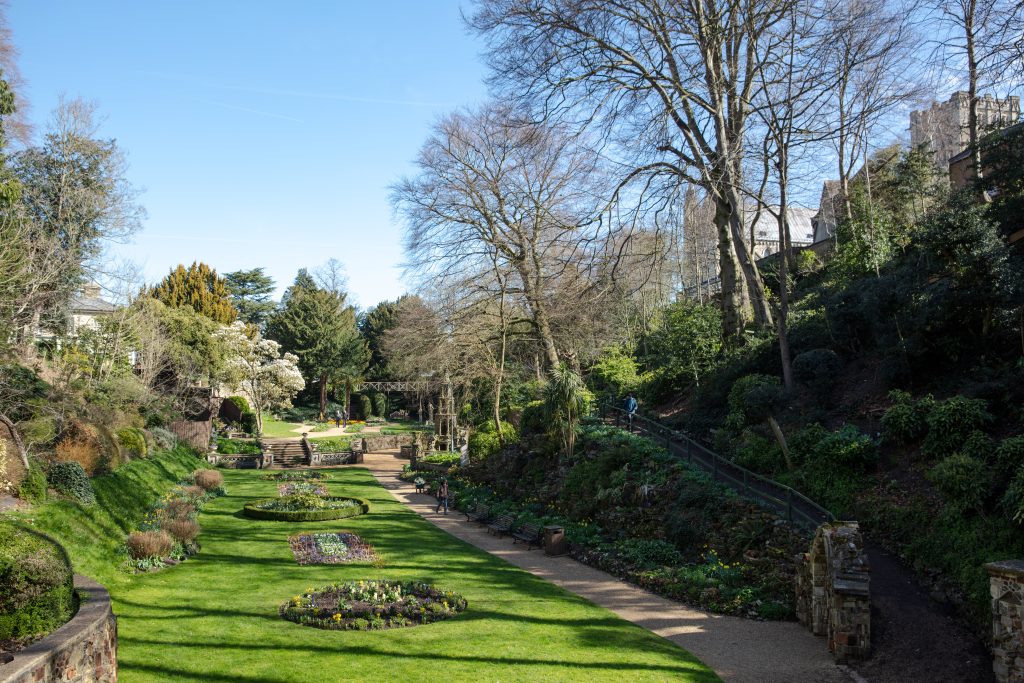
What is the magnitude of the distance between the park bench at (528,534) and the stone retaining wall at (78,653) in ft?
36.9

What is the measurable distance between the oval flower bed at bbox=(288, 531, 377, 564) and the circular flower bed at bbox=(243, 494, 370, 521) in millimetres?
2346

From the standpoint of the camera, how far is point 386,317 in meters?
68.7

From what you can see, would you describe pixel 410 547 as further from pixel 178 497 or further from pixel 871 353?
pixel 871 353

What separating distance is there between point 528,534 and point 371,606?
7.23m

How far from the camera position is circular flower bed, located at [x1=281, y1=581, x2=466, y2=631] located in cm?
1180

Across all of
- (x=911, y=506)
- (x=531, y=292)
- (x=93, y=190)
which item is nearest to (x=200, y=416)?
(x=93, y=190)

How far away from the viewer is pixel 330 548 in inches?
693

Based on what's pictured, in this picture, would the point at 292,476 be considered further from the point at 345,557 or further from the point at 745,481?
the point at 745,481

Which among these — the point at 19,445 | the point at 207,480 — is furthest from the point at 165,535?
the point at 207,480

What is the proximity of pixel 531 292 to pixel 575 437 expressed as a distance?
8656mm

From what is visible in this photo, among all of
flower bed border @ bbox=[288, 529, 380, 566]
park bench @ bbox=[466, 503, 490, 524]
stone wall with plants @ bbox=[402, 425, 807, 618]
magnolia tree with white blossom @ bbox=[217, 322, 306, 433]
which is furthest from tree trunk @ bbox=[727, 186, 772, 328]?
magnolia tree with white blossom @ bbox=[217, 322, 306, 433]

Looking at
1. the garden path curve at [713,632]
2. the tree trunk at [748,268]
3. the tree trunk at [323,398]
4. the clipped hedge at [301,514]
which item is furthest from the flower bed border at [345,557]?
the tree trunk at [323,398]

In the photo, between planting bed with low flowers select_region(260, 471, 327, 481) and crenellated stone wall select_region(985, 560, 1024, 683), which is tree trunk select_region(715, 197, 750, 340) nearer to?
crenellated stone wall select_region(985, 560, 1024, 683)

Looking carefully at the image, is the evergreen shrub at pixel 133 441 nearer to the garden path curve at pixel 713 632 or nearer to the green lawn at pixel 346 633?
the green lawn at pixel 346 633
